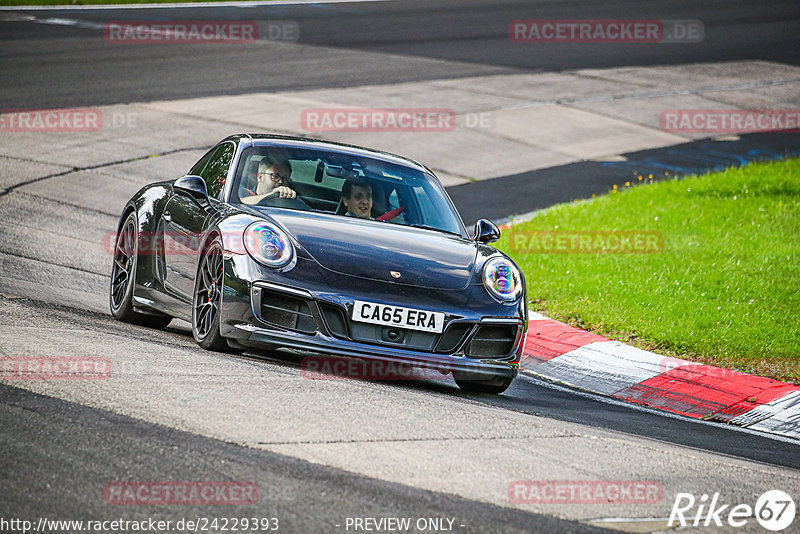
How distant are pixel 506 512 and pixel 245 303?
2484mm

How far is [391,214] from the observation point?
7.47m

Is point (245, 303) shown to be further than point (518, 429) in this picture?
Yes

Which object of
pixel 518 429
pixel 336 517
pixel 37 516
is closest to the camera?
pixel 37 516

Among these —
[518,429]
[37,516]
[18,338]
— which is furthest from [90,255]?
[37,516]

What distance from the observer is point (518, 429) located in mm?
→ 5492

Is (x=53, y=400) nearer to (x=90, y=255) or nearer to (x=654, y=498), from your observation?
(x=654, y=498)

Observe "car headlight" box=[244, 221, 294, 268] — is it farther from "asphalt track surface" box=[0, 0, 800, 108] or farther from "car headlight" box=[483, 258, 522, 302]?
"asphalt track surface" box=[0, 0, 800, 108]

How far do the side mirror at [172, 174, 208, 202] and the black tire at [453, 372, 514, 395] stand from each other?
2027 mm

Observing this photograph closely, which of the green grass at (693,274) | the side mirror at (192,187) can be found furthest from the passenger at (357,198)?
the green grass at (693,274)
